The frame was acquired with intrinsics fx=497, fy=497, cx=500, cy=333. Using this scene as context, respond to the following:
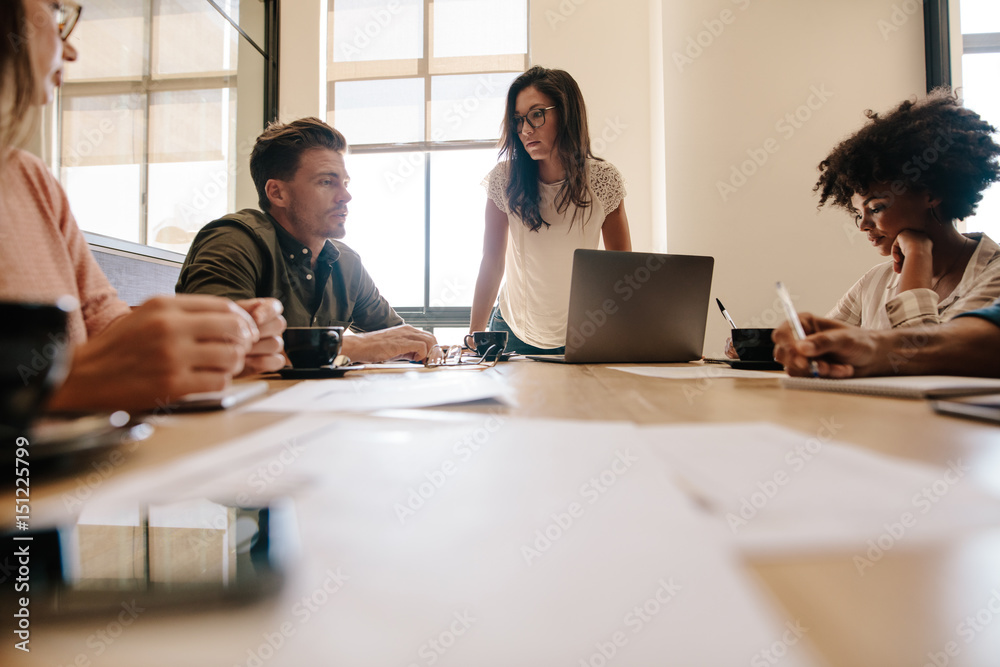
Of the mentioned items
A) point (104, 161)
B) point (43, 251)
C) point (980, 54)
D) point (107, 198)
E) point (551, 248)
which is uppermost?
point (980, 54)

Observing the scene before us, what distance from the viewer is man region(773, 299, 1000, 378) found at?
0.70m

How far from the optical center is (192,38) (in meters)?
2.76

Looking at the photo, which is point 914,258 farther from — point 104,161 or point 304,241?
point 104,161

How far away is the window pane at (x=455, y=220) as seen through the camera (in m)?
3.68

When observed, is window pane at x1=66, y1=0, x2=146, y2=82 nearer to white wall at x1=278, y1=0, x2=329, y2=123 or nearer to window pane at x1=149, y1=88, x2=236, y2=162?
window pane at x1=149, y1=88, x2=236, y2=162

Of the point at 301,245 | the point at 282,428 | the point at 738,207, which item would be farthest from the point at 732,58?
the point at 282,428

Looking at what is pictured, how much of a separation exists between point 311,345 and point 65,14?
54 cm

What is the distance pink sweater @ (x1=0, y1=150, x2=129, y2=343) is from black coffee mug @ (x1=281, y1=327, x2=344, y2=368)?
29cm

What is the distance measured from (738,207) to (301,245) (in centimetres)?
228

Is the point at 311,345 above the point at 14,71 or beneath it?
beneath

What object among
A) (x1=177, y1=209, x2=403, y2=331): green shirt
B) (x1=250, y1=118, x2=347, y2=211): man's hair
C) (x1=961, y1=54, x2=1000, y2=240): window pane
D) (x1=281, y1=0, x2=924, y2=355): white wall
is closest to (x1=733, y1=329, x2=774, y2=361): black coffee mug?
(x1=177, y1=209, x2=403, y2=331): green shirt

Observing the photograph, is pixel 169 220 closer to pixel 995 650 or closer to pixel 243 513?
pixel 243 513

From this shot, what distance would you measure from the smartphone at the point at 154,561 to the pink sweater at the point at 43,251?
66 centimetres

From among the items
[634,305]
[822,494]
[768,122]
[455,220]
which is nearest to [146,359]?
[822,494]
